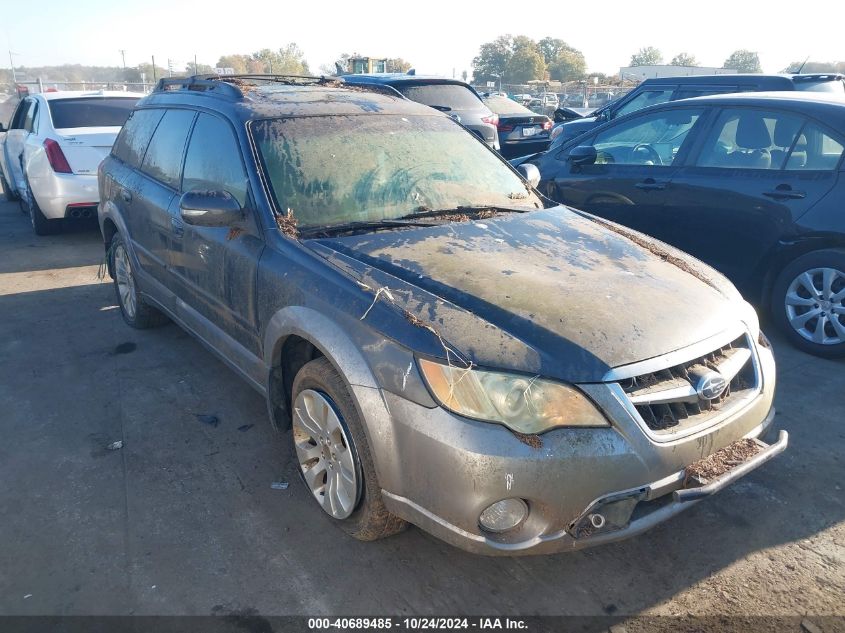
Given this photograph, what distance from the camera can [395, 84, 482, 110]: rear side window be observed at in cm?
945

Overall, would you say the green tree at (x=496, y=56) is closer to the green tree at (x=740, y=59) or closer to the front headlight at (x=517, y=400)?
the green tree at (x=740, y=59)

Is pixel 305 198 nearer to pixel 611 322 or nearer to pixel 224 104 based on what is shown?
pixel 224 104

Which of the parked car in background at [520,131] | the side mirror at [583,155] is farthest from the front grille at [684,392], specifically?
the parked car in background at [520,131]

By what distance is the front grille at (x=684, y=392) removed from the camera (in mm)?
2303

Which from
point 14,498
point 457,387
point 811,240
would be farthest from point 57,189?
point 811,240

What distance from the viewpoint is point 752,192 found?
469 centimetres

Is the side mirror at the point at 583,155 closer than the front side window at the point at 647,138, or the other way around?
the front side window at the point at 647,138


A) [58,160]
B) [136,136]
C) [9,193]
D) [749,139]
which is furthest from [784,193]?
[9,193]

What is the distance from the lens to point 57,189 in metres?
7.28

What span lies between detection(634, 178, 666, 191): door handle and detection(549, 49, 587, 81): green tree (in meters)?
113

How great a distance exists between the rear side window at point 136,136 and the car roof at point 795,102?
401 centimetres

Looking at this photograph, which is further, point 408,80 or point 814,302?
point 408,80

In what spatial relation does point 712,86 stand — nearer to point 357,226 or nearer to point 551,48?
point 357,226

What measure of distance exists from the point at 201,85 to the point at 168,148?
17.7 inches
